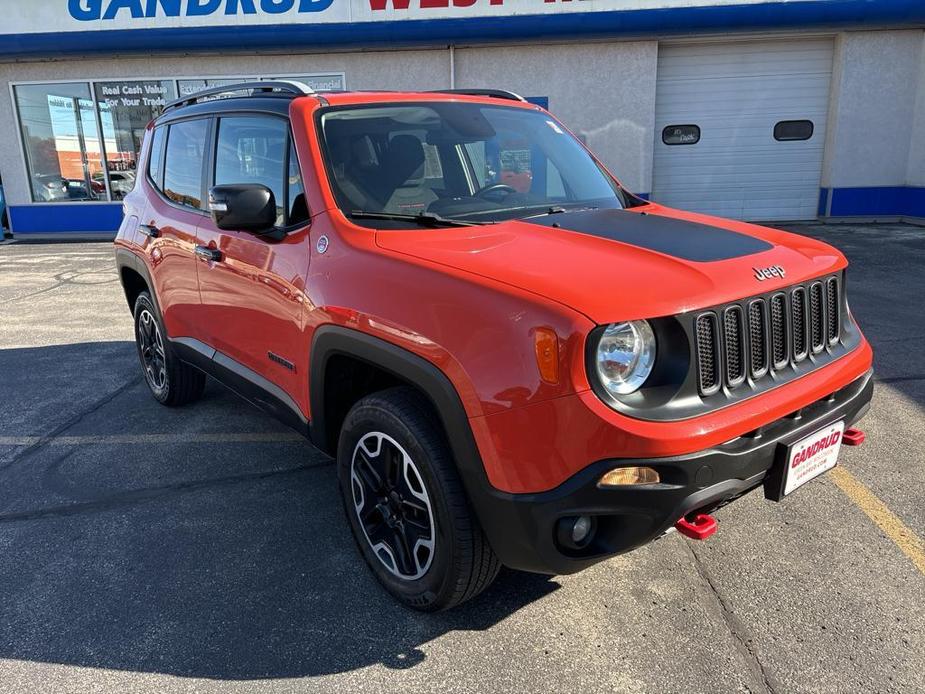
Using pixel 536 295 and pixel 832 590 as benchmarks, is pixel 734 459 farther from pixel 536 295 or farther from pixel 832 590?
pixel 832 590

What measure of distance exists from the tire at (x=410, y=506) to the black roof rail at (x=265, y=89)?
1.61 metres

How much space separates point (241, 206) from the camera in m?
2.85

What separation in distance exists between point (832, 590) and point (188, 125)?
4114 mm

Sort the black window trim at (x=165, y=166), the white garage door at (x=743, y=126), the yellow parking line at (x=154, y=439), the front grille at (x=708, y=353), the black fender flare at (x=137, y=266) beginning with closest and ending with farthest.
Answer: the front grille at (x=708, y=353), the black window trim at (x=165, y=166), the yellow parking line at (x=154, y=439), the black fender flare at (x=137, y=266), the white garage door at (x=743, y=126)

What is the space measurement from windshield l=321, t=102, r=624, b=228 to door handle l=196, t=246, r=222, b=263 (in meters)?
0.91

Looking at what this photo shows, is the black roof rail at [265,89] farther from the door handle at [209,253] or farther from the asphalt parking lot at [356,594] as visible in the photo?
the asphalt parking lot at [356,594]

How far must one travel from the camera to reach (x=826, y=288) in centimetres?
267

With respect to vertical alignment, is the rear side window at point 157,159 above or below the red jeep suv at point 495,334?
above

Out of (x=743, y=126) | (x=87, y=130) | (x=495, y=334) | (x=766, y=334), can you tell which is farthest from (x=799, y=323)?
(x=87, y=130)

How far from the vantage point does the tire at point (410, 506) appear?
Result: 7.63 feet

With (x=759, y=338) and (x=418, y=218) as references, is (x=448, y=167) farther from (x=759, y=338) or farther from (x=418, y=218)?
(x=759, y=338)

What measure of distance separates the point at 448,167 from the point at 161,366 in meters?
2.76

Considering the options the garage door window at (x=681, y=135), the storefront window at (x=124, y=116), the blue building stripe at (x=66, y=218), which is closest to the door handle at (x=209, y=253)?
the storefront window at (x=124, y=116)

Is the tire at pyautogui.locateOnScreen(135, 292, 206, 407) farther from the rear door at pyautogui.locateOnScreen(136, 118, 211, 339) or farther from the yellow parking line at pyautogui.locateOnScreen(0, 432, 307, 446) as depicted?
the yellow parking line at pyautogui.locateOnScreen(0, 432, 307, 446)
